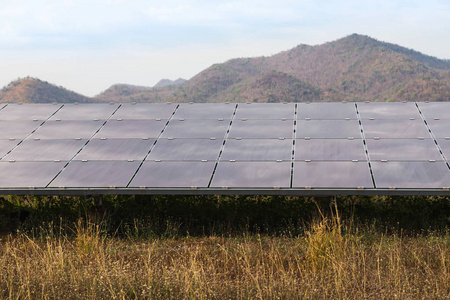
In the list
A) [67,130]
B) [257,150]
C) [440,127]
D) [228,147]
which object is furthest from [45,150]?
[440,127]

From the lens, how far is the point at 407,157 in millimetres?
14547

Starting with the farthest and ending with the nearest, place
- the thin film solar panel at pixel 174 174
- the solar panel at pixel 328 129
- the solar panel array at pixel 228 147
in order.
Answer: the solar panel at pixel 328 129 → the solar panel array at pixel 228 147 → the thin film solar panel at pixel 174 174

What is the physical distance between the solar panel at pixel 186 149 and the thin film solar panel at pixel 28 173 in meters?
2.75

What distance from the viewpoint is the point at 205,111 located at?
18562mm

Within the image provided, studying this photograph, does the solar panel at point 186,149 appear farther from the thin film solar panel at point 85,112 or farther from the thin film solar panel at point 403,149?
the thin film solar panel at point 403,149

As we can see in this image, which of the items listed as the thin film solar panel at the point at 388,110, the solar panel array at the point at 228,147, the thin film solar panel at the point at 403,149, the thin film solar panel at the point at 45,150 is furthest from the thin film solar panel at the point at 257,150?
the thin film solar panel at the point at 45,150

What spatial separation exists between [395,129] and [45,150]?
1091 centimetres

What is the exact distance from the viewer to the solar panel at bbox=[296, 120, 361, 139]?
15953 mm

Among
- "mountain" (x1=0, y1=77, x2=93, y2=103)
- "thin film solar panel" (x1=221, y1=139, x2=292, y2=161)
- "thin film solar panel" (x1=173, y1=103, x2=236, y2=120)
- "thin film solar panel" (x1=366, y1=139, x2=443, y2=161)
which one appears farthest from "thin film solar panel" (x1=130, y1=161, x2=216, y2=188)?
"mountain" (x1=0, y1=77, x2=93, y2=103)

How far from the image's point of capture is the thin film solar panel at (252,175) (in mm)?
13250

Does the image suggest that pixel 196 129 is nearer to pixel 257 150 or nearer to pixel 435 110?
pixel 257 150

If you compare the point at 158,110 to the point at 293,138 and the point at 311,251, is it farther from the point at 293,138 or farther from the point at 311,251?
the point at 311,251

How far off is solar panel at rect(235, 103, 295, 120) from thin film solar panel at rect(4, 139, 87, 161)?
18.0ft

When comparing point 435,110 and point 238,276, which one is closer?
point 238,276
